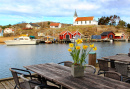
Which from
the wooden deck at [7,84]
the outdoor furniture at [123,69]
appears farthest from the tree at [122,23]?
the wooden deck at [7,84]

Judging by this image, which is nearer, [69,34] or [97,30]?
[69,34]

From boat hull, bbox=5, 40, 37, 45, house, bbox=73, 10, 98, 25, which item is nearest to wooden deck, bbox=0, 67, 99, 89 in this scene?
boat hull, bbox=5, 40, 37, 45

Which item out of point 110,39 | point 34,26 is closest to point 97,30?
point 110,39

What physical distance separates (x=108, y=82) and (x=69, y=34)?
63994 millimetres

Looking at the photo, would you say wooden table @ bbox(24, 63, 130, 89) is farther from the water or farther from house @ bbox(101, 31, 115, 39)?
house @ bbox(101, 31, 115, 39)

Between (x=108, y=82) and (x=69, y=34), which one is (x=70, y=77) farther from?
(x=69, y=34)

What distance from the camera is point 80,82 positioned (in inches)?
138

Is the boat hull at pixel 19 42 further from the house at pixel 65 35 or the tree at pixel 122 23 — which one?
the tree at pixel 122 23

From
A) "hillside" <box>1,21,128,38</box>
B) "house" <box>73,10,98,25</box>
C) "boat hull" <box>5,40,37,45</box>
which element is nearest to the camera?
"boat hull" <box>5,40,37,45</box>

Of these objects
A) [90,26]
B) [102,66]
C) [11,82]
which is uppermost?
[90,26]

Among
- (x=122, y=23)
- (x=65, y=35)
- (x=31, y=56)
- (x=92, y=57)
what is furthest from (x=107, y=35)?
(x=92, y=57)

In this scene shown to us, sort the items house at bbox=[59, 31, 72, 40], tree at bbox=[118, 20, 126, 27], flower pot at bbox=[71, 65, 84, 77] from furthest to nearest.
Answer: tree at bbox=[118, 20, 126, 27] → house at bbox=[59, 31, 72, 40] → flower pot at bbox=[71, 65, 84, 77]

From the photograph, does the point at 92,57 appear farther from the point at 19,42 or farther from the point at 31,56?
the point at 19,42

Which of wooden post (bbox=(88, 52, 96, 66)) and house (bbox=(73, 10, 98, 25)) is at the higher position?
house (bbox=(73, 10, 98, 25))
